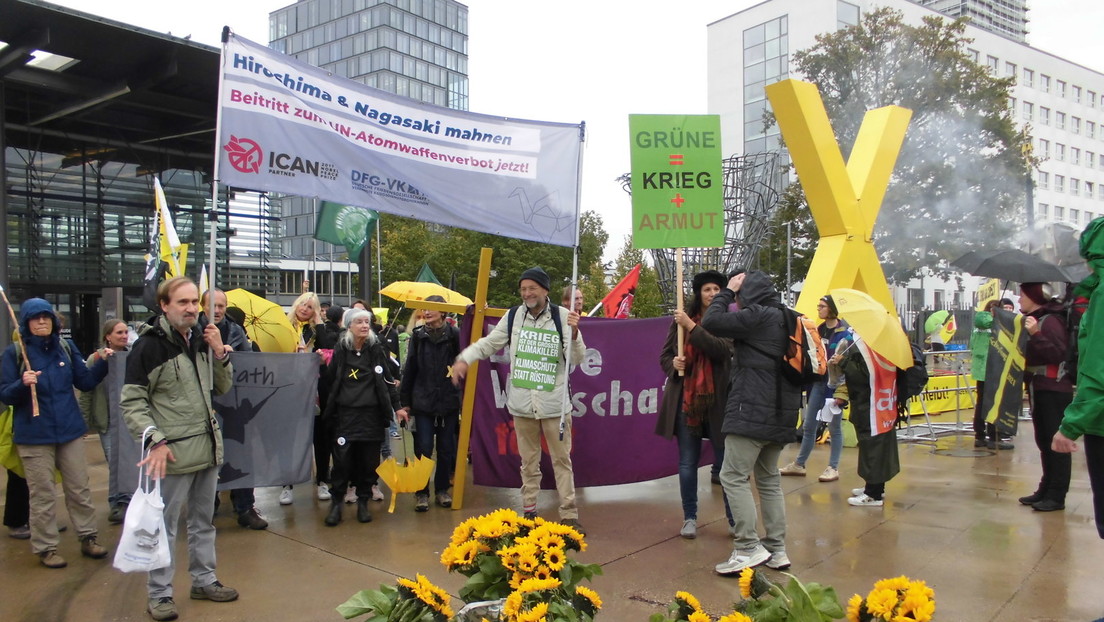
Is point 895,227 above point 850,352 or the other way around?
above

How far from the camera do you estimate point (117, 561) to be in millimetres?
3633

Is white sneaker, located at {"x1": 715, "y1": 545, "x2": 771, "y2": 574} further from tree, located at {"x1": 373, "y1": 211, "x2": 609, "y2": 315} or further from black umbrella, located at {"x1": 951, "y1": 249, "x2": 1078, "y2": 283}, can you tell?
tree, located at {"x1": 373, "y1": 211, "x2": 609, "y2": 315}

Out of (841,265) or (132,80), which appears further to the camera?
(132,80)

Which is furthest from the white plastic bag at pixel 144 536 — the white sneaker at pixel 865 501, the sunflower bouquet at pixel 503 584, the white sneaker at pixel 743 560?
the white sneaker at pixel 865 501

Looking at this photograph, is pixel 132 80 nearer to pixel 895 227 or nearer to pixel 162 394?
pixel 162 394

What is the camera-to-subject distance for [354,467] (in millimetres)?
6035

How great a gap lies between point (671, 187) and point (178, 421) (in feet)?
11.6

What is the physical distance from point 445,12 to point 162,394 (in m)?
84.1

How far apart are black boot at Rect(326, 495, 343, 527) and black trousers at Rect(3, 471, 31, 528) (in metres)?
2.12

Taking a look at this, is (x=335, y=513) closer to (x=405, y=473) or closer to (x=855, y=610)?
(x=405, y=473)

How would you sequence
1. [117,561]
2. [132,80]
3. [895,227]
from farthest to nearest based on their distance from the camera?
[895,227]
[132,80]
[117,561]

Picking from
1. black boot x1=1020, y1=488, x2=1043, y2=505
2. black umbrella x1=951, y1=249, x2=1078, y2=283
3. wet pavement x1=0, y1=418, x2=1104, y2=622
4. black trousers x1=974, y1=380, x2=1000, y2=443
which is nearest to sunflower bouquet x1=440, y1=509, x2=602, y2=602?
wet pavement x1=0, y1=418, x2=1104, y2=622

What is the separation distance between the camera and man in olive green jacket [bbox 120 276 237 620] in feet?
13.0

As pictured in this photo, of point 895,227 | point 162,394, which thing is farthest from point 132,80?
point 895,227
